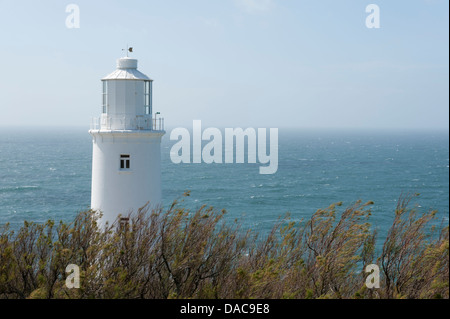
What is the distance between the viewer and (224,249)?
11.9 metres

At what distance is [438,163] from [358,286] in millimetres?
93762

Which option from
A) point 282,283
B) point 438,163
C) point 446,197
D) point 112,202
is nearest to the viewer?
point 282,283

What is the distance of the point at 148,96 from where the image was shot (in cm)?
1711

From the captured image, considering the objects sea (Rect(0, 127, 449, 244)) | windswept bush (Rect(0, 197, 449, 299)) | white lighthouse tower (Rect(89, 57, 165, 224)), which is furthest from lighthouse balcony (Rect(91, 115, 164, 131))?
sea (Rect(0, 127, 449, 244))

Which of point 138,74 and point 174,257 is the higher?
point 138,74

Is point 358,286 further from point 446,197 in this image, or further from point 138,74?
point 446,197

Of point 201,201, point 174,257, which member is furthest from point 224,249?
point 201,201

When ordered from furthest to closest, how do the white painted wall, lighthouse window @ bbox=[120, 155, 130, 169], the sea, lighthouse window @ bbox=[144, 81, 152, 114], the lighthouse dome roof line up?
the sea → lighthouse window @ bbox=[144, 81, 152, 114] → the lighthouse dome roof → lighthouse window @ bbox=[120, 155, 130, 169] → the white painted wall

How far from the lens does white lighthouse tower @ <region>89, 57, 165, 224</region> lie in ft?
52.5

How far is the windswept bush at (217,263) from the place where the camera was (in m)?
10.4

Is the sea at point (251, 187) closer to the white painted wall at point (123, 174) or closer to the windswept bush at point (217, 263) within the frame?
the white painted wall at point (123, 174)

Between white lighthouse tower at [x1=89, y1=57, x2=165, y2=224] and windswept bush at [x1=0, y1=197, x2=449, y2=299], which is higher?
white lighthouse tower at [x1=89, y1=57, x2=165, y2=224]

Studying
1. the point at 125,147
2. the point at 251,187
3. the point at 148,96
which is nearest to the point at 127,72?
the point at 148,96

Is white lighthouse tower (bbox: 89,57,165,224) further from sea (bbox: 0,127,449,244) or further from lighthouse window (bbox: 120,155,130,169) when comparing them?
sea (bbox: 0,127,449,244)
